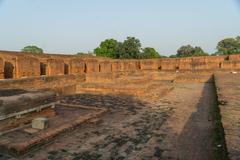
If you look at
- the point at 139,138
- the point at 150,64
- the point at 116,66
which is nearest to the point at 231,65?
the point at 150,64

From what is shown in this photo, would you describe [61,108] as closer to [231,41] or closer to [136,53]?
[136,53]

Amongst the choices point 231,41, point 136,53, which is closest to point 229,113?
point 136,53

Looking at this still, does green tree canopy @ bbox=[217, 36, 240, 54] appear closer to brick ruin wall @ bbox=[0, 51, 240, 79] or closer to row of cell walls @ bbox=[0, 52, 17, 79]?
brick ruin wall @ bbox=[0, 51, 240, 79]

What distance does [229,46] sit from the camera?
39.4 metres

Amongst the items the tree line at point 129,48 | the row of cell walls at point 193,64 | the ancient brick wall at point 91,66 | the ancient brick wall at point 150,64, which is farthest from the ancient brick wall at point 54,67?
the tree line at point 129,48

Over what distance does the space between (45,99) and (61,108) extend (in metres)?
1.16

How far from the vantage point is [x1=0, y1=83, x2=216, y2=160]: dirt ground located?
3.30m

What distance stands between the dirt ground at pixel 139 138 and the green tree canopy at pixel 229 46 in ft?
119

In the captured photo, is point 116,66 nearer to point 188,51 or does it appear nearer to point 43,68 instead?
point 43,68

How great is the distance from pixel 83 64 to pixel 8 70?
4644mm

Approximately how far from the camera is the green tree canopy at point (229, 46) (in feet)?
125

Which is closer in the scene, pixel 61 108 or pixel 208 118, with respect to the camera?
pixel 208 118

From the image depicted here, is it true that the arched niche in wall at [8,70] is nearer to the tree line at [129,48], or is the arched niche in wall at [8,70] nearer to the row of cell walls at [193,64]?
the row of cell walls at [193,64]

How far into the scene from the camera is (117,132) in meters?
4.30
